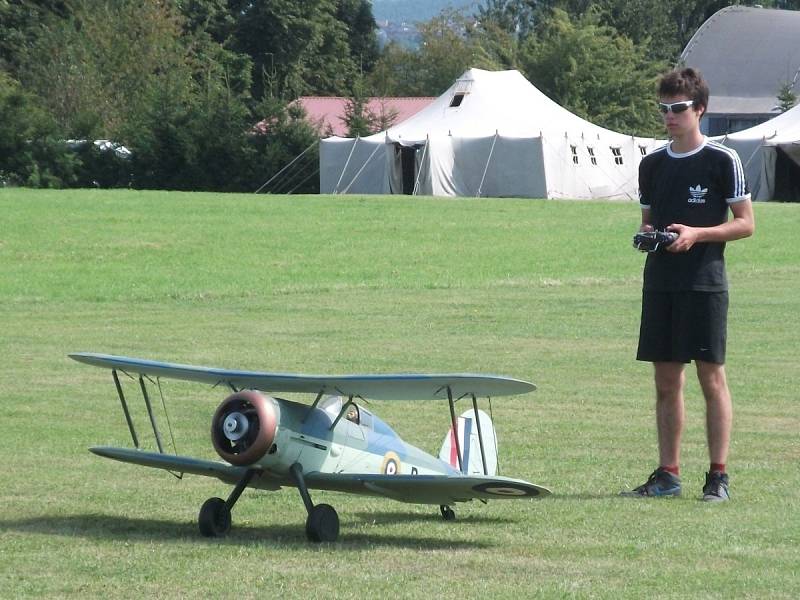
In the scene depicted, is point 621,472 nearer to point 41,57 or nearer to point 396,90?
point 41,57

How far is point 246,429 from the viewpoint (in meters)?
6.89

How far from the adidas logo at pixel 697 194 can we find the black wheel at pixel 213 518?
10.3 ft

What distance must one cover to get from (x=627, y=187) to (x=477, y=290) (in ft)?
98.8

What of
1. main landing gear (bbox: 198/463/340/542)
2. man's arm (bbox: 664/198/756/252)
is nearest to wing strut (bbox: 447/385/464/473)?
main landing gear (bbox: 198/463/340/542)

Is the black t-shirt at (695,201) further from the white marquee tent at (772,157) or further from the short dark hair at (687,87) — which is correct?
the white marquee tent at (772,157)

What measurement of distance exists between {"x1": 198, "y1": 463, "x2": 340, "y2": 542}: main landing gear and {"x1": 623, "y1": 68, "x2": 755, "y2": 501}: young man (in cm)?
211

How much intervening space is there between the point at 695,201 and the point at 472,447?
188 cm

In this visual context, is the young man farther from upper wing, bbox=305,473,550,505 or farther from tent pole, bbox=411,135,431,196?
tent pole, bbox=411,135,431,196

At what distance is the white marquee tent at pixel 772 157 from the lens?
51.4 m

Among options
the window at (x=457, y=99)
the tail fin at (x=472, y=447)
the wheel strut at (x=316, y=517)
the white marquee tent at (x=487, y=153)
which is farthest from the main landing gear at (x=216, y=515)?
the window at (x=457, y=99)

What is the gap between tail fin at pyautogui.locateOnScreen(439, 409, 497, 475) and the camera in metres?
8.16

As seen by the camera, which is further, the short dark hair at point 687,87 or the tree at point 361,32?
the tree at point 361,32

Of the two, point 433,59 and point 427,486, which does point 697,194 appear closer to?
point 427,486

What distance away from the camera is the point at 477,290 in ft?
80.3
